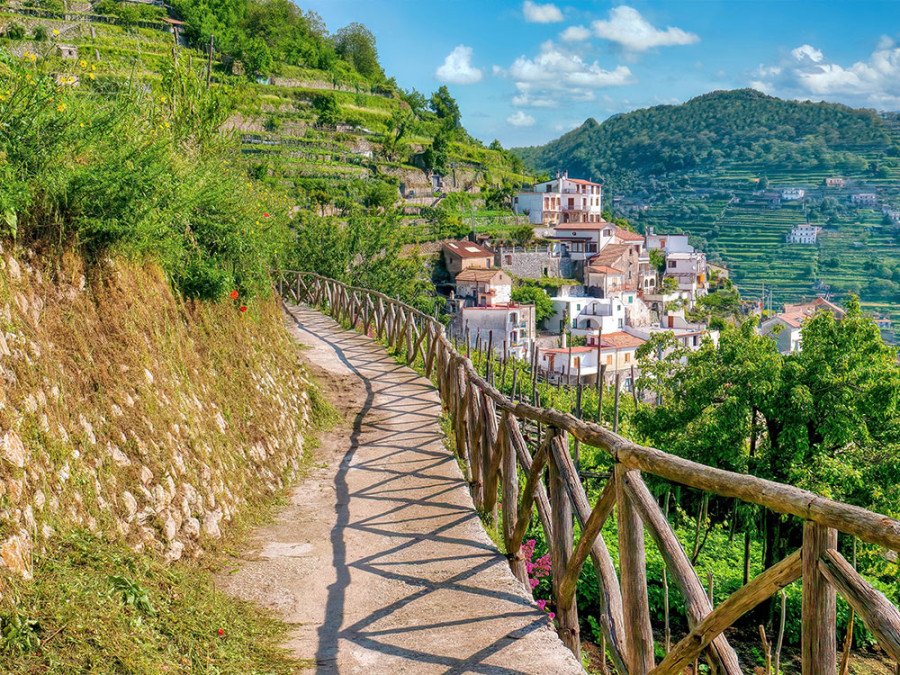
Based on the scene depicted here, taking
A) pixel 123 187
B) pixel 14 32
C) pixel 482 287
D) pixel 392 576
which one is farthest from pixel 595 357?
pixel 123 187

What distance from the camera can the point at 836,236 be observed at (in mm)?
127000

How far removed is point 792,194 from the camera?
146625 millimetres

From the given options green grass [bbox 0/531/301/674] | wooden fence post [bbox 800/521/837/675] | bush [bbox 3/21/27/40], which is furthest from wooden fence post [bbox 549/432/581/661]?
bush [bbox 3/21/27/40]

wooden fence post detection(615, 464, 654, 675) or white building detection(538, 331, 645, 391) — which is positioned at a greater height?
wooden fence post detection(615, 464, 654, 675)

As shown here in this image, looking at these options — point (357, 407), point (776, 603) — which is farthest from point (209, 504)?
point (776, 603)

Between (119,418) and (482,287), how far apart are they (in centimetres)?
5594

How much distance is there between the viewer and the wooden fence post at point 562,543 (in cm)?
439

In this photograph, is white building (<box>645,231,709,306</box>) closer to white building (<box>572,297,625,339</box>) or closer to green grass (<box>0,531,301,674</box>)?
white building (<box>572,297,625,339</box>)

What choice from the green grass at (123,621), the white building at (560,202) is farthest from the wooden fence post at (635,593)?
the white building at (560,202)

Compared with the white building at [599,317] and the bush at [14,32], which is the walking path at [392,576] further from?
the white building at [599,317]

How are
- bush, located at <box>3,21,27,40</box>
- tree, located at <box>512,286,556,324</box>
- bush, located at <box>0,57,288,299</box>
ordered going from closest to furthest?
bush, located at <box>0,57,288,299</box>
bush, located at <box>3,21,27,40</box>
tree, located at <box>512,286,556,324</box>

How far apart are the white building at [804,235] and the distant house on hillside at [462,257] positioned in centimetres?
7784

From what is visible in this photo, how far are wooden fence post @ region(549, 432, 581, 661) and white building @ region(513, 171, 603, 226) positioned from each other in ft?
253

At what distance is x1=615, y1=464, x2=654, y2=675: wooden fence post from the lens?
3.37 metres
